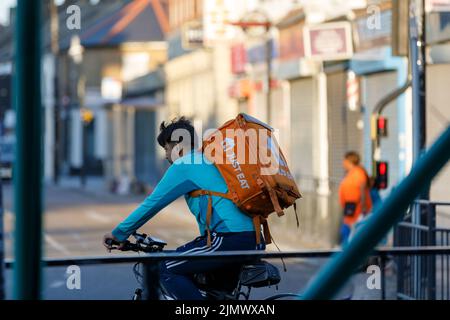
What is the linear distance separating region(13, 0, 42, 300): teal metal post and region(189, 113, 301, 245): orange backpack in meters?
2.62

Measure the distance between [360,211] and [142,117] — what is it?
41.0 metres

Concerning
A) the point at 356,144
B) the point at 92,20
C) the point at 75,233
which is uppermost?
the point at 92,20

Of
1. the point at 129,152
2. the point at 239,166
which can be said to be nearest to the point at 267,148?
the point at 239,166

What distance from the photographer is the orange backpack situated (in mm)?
6629

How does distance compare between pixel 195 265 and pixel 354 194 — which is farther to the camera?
pixel 354 194

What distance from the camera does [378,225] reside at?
4137 mm

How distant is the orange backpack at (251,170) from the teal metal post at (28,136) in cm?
262

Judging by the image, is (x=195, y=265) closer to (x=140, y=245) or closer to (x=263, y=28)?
(x=140, y=245)

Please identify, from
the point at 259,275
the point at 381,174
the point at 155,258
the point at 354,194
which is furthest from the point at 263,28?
the point at 155,258

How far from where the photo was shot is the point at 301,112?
30844mm

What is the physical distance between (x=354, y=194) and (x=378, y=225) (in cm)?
1363

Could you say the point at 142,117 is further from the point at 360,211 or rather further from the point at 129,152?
the point at 360,211

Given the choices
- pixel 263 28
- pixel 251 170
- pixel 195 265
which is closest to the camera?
pixel 195 265

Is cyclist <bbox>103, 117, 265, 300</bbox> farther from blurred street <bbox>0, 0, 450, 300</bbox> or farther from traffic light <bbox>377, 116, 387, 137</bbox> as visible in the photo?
traffic light <bbox>377, 116, 387, 137</bbox>
